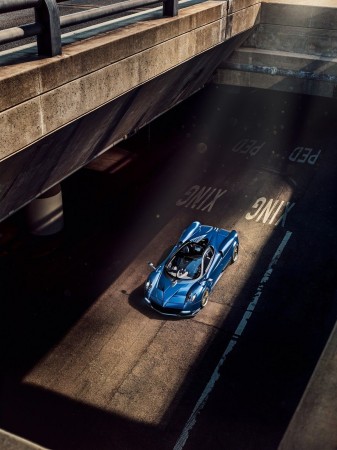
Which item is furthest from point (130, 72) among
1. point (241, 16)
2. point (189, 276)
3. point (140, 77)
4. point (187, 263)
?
point (241, 16)

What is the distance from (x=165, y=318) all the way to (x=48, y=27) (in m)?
8.60

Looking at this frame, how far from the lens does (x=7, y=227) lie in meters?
19.7

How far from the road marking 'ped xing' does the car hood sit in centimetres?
174

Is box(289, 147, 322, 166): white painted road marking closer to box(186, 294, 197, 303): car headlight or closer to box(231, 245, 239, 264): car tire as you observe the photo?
box(231, 245, 239, 264): car tire

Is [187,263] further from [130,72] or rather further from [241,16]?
[241,16]

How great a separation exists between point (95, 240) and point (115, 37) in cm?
871

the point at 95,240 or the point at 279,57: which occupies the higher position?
the point at 279,57

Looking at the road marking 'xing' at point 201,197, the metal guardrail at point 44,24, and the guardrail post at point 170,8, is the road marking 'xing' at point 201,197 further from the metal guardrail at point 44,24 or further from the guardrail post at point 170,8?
the metal guardrail at point 44,24

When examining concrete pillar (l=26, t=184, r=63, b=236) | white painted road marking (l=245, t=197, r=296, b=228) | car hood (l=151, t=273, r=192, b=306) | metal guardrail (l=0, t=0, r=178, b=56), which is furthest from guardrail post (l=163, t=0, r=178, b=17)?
white painted road marking (l=245, t=197, r=296, b=228)

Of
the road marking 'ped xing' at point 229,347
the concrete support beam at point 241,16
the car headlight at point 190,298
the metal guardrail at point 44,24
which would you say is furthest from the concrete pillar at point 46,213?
the metal guardrail at point 44,24

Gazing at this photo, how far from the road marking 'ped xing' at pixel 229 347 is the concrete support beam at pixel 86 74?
22.7 ft

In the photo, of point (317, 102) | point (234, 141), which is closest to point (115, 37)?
point (234, 141)

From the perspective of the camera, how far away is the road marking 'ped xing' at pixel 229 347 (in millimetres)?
11984

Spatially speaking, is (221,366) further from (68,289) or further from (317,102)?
(317,102)
